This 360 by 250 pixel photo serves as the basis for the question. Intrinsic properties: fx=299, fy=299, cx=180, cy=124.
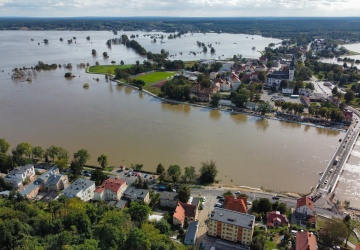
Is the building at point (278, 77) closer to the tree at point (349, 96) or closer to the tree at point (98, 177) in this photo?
the tree at point (349, 96)

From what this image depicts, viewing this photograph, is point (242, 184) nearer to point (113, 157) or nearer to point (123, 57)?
point (113, 157)

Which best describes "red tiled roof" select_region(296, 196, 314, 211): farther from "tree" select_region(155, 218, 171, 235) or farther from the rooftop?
"tree" select_region(155, 218, 171, 235)

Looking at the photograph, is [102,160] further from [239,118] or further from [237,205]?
[239,118]

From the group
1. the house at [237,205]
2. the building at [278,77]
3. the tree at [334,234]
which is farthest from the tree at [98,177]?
the building at [278,77]

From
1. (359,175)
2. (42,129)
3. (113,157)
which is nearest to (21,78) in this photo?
(42,129)

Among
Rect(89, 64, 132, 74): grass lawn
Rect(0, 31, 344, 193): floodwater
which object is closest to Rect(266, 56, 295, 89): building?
Rect(0, 31, 344, 193): floodwater
